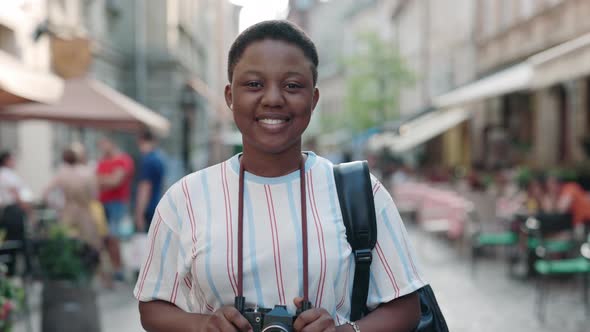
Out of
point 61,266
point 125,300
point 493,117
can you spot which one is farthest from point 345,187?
point 493,117

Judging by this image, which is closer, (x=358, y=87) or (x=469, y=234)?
(x=469, y=234)

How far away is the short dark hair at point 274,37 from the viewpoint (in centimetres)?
199

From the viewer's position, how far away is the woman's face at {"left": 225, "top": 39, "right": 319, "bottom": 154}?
1.96 meters

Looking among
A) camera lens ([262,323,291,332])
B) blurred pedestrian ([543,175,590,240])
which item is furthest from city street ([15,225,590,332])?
camera lens ([262,323,291,332])

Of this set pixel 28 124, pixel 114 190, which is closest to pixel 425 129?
pixel 28 124

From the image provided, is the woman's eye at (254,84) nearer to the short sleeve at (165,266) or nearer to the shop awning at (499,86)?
the short sleeve at (165,266)

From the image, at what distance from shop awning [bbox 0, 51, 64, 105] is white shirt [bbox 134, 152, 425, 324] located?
4.56 metres

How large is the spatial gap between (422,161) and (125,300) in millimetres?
27549

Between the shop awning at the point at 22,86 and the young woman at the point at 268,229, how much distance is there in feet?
15.0

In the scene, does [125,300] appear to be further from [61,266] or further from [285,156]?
[285,156]

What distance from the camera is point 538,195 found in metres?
10.0

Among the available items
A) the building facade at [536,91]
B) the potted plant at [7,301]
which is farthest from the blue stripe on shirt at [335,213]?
the building facade at [536,91]

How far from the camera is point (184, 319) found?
1.96 m

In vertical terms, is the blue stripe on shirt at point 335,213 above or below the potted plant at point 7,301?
above
